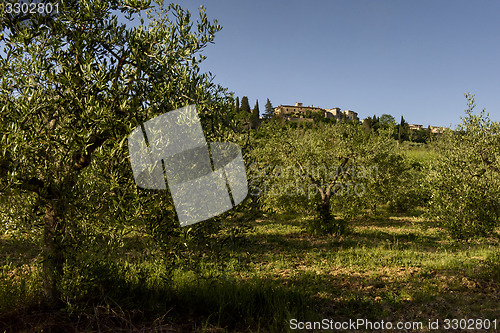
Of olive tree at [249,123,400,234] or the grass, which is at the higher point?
olive tree at [249,123,400,234]

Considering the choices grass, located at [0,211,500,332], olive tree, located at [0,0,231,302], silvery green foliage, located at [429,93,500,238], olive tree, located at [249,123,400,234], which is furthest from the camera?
olive tree, located at [249,123,400,234]

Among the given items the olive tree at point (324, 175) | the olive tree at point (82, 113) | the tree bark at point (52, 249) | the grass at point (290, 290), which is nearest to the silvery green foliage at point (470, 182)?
the grass at point (290, 290)

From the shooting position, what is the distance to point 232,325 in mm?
7008

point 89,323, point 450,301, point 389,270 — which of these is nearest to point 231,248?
point 89,323

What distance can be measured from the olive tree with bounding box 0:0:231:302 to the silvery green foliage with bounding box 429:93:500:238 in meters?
8.87

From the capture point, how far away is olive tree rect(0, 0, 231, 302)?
515 cm

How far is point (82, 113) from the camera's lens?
17.5ft

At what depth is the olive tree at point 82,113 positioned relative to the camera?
16.9ft

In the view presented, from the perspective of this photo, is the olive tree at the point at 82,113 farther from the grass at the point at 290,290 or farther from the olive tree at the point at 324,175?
the olive tree at the point at 324,175

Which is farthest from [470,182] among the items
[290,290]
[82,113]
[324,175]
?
[82,113]

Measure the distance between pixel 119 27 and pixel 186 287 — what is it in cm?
677

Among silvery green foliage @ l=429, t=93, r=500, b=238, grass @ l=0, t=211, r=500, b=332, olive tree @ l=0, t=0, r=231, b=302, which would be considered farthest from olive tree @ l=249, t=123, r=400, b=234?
olive tree @ l=0, t=0, r=231, b=302

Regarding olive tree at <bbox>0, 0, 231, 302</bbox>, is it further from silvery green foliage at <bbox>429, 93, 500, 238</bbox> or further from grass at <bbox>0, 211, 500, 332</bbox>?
silvery green foliage at <bbox>429, 93, 500, 238</bbox>

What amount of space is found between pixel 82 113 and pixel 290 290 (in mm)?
7422
